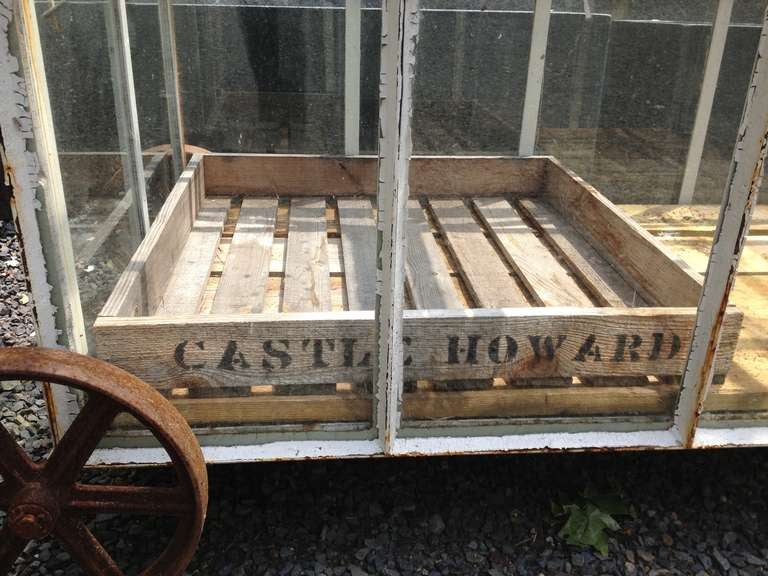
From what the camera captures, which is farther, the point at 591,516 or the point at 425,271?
the point at 591,516

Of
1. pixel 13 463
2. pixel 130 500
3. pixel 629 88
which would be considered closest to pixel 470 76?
pixel 629 88

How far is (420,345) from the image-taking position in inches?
83.4

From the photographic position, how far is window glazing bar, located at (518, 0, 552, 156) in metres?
2.49

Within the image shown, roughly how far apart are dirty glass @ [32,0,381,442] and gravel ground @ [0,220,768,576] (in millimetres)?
458

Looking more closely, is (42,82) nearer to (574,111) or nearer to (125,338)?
(125,338)

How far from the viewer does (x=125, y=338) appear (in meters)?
2.02

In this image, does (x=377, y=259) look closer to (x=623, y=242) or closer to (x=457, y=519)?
(x=457, y=519)

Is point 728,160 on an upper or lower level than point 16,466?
upper

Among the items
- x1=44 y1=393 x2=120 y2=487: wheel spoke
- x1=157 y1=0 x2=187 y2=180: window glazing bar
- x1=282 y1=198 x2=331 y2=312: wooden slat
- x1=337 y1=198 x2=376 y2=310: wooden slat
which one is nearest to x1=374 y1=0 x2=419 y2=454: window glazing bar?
x1=337 y1=198 x2=376 y2=310: wooden slat

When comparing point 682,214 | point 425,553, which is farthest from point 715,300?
point 425,553

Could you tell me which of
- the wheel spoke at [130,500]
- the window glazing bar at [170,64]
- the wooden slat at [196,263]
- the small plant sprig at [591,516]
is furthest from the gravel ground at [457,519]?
the window glazing bar at [170,64]

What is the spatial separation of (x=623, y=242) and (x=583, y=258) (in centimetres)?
16

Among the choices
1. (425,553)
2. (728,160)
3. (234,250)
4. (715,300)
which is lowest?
(425,553)

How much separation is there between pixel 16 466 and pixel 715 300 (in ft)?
6.45
